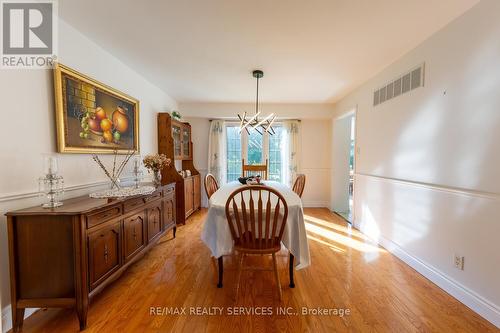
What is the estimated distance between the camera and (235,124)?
5.09 m

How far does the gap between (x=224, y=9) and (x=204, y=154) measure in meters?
3.62

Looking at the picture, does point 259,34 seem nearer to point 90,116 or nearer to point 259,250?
point 90,116

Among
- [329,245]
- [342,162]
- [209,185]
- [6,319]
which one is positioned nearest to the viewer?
[6,319]

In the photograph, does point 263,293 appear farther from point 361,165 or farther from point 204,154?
point 204,154

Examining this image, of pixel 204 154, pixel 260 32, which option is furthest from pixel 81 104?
pixel 204 154

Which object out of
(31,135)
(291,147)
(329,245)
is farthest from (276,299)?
(291,147)

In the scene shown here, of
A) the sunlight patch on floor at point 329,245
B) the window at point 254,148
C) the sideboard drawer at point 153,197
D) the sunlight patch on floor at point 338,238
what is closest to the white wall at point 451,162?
the sunlight patch on floor at point 338,238

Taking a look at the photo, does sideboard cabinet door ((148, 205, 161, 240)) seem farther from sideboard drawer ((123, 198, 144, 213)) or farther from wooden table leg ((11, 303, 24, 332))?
wooden table leg ((11, 303, 24, 332))

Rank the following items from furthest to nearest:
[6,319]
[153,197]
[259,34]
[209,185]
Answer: [209,185], [153,197], [259,34], [6,319]

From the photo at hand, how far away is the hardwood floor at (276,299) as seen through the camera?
1549 mm

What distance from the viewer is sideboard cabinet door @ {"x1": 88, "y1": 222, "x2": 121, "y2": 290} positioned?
159cm

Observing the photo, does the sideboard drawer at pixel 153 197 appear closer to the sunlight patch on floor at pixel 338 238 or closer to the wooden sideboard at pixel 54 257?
the wooden sideboard at pixel 54 257

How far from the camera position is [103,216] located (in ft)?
5.56

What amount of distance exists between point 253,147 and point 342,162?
6.73 feet
